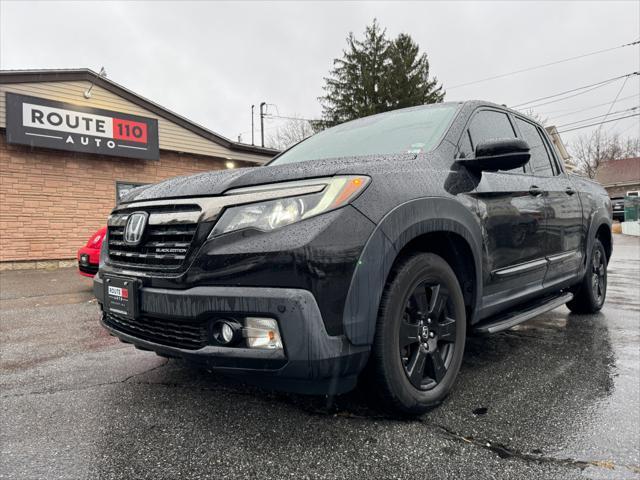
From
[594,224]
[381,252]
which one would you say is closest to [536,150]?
[594,224]

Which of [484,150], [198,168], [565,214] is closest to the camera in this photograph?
[484,150]

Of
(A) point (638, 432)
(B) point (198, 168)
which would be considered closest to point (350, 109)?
(B) point (198, 168)

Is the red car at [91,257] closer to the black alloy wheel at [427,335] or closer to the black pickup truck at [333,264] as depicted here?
the black pickup truck at [333,264]

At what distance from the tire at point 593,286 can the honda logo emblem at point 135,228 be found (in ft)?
12.9

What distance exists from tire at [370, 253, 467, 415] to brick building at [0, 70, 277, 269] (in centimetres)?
992

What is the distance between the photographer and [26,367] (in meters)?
2.96

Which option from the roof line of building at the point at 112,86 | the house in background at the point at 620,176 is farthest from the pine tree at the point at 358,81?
the house in background at the point at 620,176

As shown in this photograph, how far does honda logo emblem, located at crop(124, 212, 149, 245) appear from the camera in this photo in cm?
208

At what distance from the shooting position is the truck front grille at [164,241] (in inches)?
74.1

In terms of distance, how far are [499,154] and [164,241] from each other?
1.84 m

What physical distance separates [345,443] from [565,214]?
2712 mm

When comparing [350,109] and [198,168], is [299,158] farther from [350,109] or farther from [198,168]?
[350,109]

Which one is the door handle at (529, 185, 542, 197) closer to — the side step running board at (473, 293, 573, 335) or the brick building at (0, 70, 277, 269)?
the side step running board at (473, 293, 573, 335)

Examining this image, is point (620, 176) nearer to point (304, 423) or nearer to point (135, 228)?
point (304, 423)
